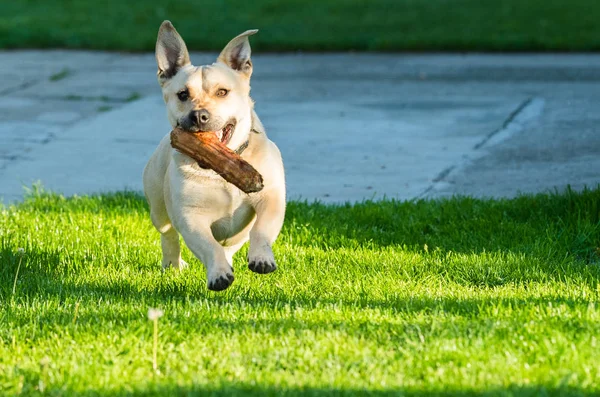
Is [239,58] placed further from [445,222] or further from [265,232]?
[445,222]

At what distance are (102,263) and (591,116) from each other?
612 cm

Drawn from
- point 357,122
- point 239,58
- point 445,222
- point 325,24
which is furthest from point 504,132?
point 325,24

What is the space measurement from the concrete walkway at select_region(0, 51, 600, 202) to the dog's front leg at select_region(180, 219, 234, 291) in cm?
295

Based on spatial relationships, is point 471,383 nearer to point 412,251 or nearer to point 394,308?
point 394,308

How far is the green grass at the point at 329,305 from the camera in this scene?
411 centimetres

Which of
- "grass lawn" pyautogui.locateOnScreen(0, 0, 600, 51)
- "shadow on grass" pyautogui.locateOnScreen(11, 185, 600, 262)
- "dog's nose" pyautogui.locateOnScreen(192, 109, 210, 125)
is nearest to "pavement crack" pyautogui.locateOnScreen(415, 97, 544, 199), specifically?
"shadow on grass" pyautogui.locateOnScreen(11, 185, 600, 262)

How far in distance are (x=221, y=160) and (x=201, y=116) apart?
0.24m

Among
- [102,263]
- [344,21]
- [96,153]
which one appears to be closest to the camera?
[102,263]

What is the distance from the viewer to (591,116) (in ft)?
34.7

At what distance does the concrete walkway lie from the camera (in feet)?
28.3

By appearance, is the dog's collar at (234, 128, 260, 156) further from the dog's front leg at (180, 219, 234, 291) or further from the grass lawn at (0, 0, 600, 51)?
the grass lawn at (0, 0, 600, 51)

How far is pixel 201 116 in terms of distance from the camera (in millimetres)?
5184

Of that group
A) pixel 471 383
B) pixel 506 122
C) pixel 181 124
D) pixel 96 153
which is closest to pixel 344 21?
pixel 506 122

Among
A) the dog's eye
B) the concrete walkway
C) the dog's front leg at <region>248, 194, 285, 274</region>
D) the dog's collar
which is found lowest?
the concrete walkway
